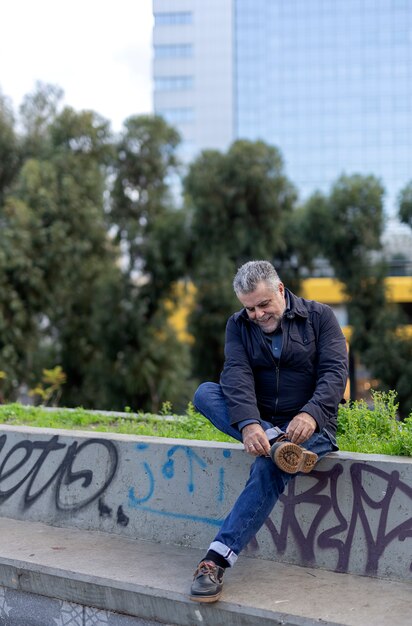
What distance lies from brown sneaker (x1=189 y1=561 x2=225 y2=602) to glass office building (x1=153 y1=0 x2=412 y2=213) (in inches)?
3468

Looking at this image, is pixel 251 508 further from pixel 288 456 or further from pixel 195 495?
pixel 195 495

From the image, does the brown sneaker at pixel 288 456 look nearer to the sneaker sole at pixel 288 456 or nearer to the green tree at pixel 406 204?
the sneaker sole at pixel 288 456

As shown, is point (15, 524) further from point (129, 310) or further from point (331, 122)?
point (331, 122)

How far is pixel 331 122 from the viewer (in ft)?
302

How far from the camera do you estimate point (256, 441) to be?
10.9 ft

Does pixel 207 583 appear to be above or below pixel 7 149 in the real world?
below

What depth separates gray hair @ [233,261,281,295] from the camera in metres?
3.62

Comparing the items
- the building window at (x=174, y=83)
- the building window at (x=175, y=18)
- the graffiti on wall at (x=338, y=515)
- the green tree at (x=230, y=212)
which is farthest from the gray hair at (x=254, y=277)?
the building window at (x=175, y=18)

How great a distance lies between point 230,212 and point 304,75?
79353mm

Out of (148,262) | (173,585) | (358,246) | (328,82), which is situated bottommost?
(173,585)

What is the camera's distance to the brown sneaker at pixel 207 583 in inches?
A: 126

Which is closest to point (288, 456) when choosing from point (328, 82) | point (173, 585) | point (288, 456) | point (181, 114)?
point (288, 456)

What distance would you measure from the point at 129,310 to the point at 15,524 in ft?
A: 50.7

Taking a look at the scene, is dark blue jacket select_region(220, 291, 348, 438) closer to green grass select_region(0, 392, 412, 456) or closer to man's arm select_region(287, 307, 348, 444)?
man's arm select_region(287, 307, 348, 444)
